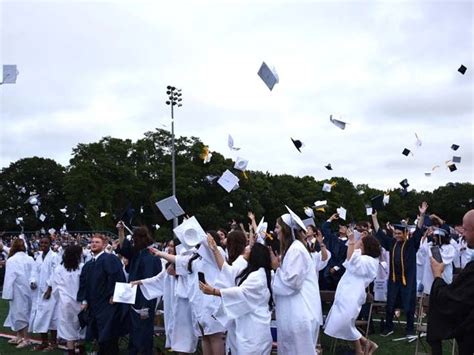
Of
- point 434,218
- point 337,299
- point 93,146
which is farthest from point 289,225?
point 93,146

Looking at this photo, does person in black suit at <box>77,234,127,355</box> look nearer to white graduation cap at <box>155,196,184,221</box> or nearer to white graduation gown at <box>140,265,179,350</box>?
white graduation gown at <box>140,265,179,350</box>

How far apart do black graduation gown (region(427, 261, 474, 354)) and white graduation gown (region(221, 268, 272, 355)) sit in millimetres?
1712

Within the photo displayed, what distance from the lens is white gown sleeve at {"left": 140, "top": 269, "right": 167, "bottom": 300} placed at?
26.6 feet

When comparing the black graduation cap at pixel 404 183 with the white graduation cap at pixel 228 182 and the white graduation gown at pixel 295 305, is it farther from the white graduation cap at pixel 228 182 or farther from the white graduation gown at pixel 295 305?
the white graduation gown at pixel 295 305

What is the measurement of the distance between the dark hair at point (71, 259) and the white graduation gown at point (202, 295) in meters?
2.50

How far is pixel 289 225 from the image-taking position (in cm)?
608

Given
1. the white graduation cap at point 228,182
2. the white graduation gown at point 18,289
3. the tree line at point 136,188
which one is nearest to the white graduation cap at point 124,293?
the white graduation cap at point 228,182

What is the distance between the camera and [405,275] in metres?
11.0

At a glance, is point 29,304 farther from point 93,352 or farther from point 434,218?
point 434,218

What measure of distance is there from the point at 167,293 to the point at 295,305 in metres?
2.94

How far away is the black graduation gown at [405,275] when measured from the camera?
10906mm

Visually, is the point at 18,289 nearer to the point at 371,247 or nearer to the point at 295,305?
the point at 371,247

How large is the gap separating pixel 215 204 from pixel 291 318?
43.8m

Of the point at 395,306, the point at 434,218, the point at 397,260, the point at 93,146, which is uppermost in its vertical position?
the point at 93,146
